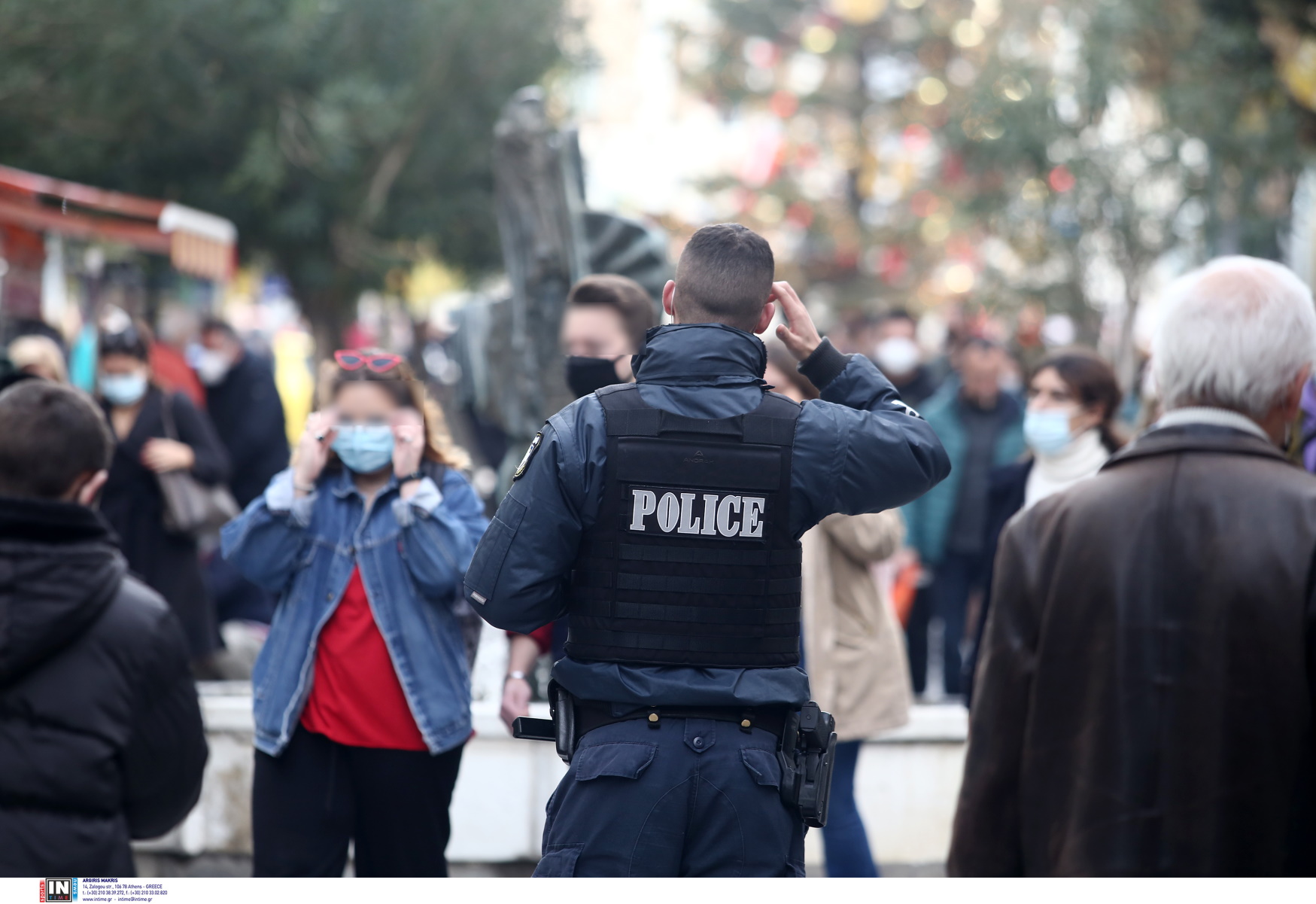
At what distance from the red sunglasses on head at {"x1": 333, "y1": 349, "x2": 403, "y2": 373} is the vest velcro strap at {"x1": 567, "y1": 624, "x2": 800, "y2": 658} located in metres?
1.38

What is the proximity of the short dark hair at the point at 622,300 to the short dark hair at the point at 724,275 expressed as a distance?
112 cm

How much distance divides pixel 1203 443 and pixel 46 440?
2296 millimetres

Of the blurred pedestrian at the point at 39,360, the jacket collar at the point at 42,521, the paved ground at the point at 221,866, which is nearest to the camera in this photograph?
the jacket collar at the point at 42,521

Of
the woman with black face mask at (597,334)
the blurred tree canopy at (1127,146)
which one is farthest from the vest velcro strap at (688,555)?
the blurred tree canopy at (1127,146)

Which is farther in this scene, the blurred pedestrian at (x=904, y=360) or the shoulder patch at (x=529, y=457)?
the blurred pedestrian at (x=904, y=360)

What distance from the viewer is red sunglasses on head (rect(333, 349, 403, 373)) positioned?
4.04 meters

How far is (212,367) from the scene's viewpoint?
930cm

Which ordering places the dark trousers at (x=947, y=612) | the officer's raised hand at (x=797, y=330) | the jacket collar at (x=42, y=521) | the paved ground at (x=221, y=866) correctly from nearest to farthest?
1. the jacket collar at (x=42, y=521)
2. the officer's raised hand at (x=797, y=330)
3. the paved ground at (x=221, y=866)
4. the dark trousers at (x=947, y=612)

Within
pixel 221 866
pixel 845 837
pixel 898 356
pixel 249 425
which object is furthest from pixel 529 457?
pixel 898 356

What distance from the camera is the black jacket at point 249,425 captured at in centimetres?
852

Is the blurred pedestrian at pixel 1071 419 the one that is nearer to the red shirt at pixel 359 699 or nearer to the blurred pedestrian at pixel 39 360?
the red shirt at pixel 359 699

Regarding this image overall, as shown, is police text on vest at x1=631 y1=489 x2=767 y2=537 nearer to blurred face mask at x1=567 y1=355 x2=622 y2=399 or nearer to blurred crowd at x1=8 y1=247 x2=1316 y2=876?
blurred crowd at x1=8 y1=247 x2=1316 y2=876

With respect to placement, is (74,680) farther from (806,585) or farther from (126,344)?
(126,344)
